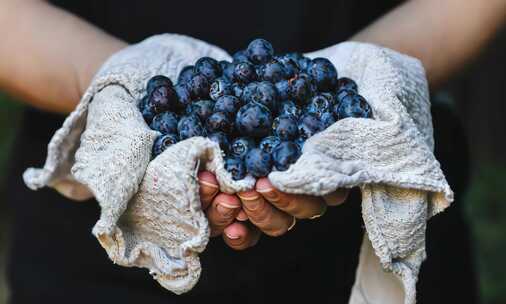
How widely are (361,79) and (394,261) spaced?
37cm

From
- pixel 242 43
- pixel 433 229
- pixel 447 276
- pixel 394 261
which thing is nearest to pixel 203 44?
pixel 242 43

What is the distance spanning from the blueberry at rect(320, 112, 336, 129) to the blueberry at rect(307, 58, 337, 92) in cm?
7

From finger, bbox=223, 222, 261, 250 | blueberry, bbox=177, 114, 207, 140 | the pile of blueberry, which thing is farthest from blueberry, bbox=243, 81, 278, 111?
finger, bbox=223, 222, 261, 250

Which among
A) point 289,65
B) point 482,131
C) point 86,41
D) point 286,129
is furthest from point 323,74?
point 482,131

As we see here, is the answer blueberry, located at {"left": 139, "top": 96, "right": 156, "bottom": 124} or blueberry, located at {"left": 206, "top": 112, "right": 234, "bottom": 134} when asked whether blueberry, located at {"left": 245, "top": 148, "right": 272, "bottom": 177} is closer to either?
blueberry, located at {"left": 206, "top": 112, "right": 234, "bottom": 134}

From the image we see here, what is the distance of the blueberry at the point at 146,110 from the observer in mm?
1231

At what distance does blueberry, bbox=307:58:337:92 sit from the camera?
4.07 feet

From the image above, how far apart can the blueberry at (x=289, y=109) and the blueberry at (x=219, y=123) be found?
0.10 metres

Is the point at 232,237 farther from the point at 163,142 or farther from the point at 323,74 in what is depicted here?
the point at 323,74

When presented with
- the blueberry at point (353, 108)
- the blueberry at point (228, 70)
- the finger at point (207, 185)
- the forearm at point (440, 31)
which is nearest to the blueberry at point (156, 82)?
the blueberry at point (228, 70)

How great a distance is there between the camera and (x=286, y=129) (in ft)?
3.73

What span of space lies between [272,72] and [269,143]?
159 millimetres

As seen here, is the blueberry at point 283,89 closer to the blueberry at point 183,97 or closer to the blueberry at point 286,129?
the blueberry at point 286,129

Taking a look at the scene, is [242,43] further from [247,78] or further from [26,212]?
[26,212]
